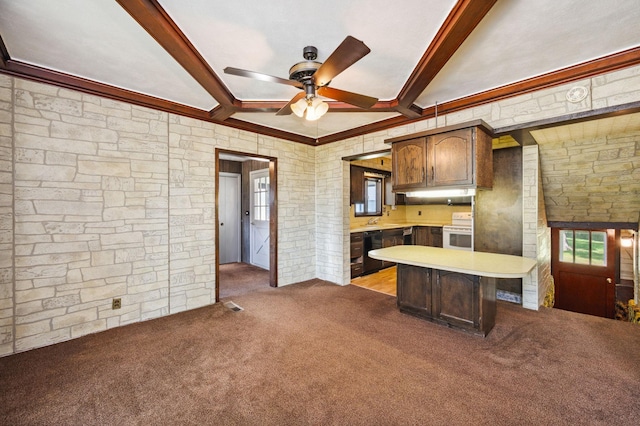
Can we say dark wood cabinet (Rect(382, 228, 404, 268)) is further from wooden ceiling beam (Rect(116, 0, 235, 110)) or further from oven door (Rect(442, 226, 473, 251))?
wooden ceiling beam (Rect(116, 0, 235, 110))

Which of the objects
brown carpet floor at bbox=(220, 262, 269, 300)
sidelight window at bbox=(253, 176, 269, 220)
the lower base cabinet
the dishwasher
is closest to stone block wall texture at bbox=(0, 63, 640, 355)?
brown carpet floor at bbox=(220, 262, 269, 300)

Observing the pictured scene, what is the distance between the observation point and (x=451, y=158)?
287 cm

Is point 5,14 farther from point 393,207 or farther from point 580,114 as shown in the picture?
point 393,207

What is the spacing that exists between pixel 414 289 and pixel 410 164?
1.51 metres

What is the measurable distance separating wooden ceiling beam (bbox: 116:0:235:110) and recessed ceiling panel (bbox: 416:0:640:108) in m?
2.14

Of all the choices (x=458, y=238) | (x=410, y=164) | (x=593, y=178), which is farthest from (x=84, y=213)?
(x=593, y=178)

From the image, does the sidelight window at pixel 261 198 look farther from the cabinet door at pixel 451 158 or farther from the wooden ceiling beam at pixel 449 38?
the wooden ceiling beam at pixel 449 38

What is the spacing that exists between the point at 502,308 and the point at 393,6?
372 centimetres

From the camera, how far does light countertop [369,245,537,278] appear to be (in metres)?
2.37

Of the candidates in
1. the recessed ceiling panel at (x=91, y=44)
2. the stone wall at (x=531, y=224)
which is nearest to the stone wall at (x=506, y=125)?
the stone wall at (x=531, y=224)

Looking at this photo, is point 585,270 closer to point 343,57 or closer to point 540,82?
point 540,82

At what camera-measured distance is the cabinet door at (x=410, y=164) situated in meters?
3.10

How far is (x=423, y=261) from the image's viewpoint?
2.85m

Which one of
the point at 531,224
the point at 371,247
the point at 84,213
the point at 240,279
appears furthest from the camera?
the point at 371,247
